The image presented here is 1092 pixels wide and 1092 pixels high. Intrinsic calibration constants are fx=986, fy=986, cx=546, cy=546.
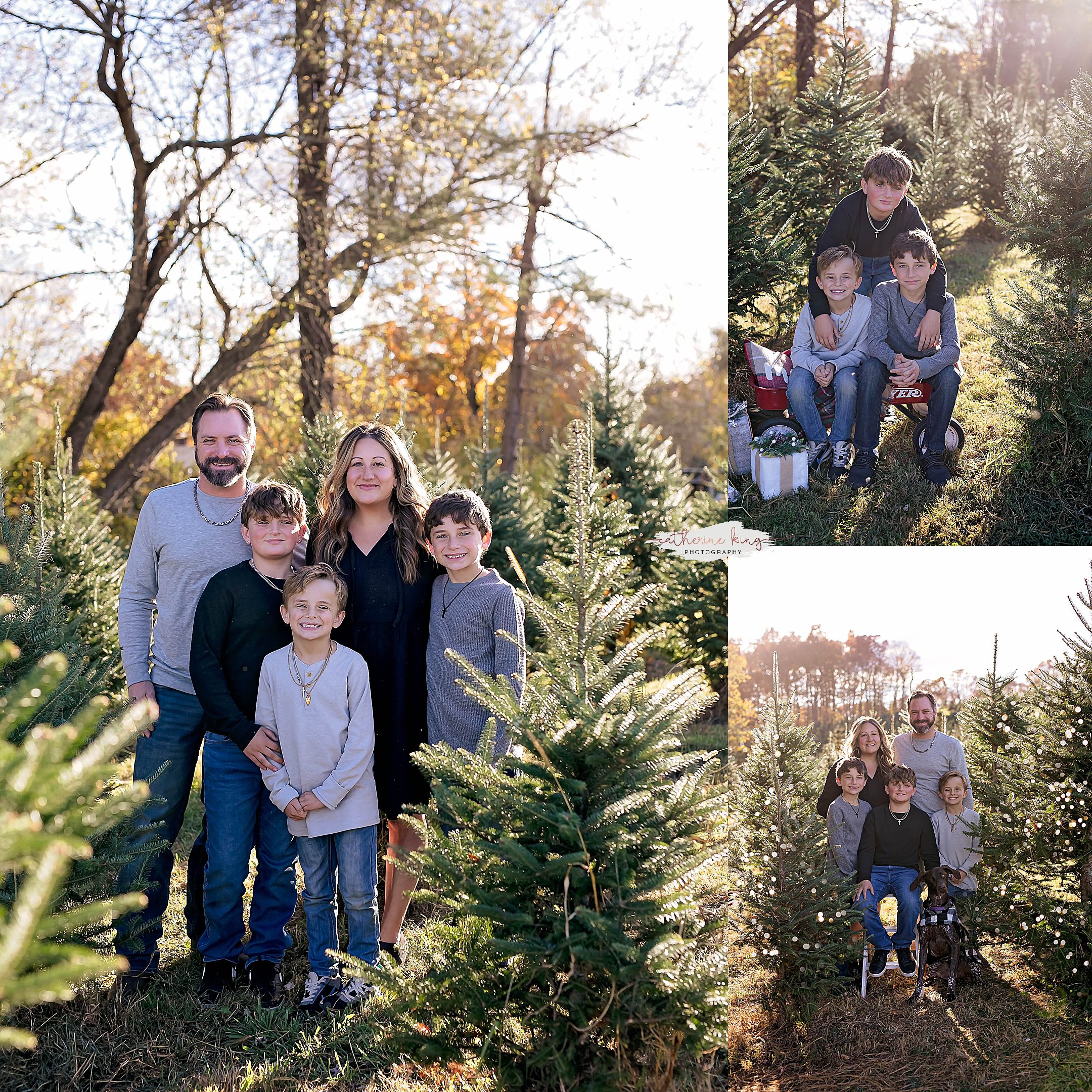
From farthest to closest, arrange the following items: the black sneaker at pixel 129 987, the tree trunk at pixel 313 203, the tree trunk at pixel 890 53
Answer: the tree trunk at pixel 313 203 → the tree trunk at pixel 890 53 → the black sneaker at pixel 129 987

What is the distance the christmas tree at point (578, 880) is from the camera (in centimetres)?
295

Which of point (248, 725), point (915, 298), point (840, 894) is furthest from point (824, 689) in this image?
point (248, 725)

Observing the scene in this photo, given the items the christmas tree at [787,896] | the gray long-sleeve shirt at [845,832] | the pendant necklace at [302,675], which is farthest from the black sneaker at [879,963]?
the pendant necklace at [302,675]

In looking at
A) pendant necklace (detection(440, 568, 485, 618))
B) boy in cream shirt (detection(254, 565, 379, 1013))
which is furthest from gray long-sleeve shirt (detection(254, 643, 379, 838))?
pendant necklace (detection(440, 568, 485, 618))

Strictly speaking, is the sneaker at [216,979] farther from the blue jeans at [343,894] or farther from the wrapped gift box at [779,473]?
the wrapped gift box at [779,473]

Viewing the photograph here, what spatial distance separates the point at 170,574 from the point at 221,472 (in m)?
0.50

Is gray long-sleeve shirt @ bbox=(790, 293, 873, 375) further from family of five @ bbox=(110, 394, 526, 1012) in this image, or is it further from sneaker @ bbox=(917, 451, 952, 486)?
family of five @ bbox=(110, 394, 526, 1012)

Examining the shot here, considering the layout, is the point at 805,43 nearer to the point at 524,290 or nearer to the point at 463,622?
the point at 463,622

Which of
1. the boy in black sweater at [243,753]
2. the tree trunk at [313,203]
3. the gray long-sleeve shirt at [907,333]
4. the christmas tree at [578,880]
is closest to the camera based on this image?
the christmas tree at [578,880]

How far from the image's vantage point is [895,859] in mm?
4438

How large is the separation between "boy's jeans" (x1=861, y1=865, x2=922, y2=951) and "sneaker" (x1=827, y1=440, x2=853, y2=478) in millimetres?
1794

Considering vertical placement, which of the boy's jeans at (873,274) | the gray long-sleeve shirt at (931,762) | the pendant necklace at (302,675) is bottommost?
the gray long-sleeve shirt at (931,762)

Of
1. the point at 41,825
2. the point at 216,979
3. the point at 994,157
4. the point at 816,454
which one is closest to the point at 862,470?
the point at 816,454

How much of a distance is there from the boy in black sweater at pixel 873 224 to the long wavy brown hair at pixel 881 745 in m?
1.76
